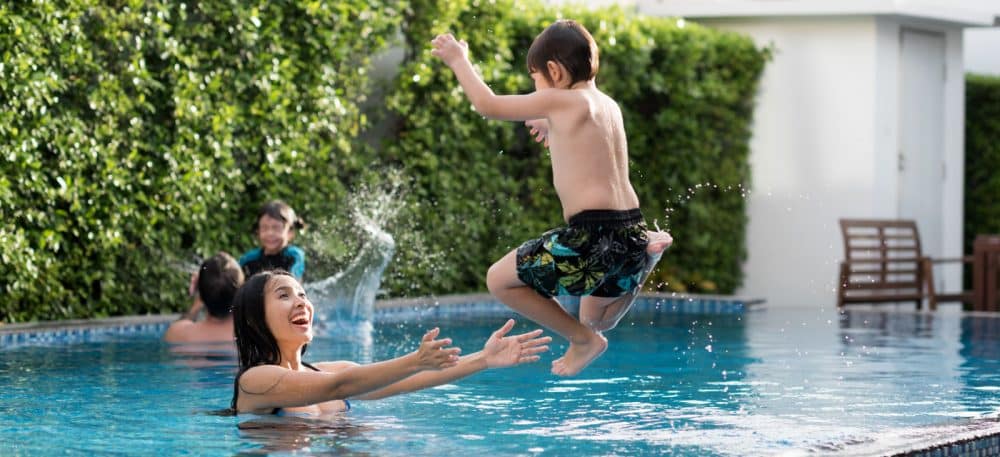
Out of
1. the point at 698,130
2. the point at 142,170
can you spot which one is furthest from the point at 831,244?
the point at 142,170

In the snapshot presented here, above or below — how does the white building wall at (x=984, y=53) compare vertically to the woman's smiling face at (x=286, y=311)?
above

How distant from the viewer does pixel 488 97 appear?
18.5 ft

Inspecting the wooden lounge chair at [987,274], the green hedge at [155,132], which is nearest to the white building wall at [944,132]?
the wooden lounge chair at [987,274]

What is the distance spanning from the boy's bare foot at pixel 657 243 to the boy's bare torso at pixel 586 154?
0.51ft

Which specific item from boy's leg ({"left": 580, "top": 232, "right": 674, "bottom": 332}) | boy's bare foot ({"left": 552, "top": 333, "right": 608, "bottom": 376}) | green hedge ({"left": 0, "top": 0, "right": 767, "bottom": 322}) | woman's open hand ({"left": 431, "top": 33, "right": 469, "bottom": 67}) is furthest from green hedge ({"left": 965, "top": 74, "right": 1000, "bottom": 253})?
woman's open hand ({"left": 431, "top": 33, "right": 469, "bottom": 67})

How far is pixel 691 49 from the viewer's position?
602 inches

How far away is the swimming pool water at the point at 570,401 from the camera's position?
18.7 feet

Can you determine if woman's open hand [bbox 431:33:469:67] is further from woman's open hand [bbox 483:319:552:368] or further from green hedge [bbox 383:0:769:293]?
green hedge [bbox 383:0:769:293]

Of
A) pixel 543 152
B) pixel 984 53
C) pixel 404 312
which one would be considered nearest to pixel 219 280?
pixel 404 312

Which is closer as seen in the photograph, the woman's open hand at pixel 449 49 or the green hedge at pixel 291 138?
the woman's open hand at pixel 449 49

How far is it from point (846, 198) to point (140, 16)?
7.99 meters

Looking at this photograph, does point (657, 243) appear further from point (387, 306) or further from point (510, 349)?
point (387, 306)

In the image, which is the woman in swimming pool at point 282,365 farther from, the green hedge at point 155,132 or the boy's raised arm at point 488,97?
the green hedge at point 155,132

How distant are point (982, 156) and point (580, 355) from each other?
1251cm
